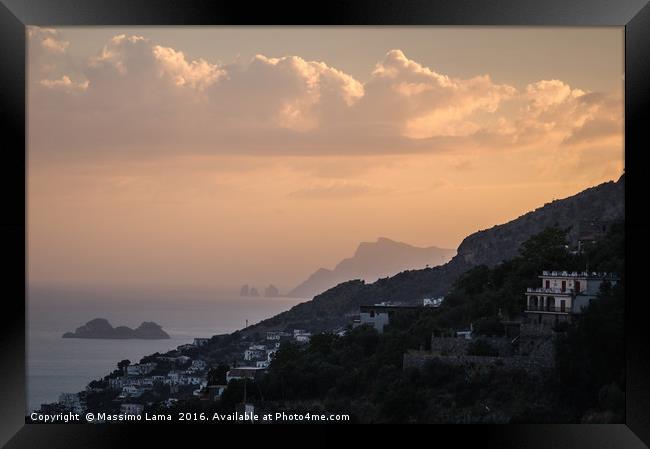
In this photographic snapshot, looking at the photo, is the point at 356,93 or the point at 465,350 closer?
the point at 465,350

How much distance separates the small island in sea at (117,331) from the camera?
17.5m

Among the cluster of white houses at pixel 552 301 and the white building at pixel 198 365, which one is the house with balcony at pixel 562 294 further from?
the white building at pixel 198 365

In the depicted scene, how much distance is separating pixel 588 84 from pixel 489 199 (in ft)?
→ 7.92

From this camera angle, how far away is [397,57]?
1639cm

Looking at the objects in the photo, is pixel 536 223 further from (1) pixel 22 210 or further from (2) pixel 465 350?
(1) pixel 22 210

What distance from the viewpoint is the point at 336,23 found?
4.75 m

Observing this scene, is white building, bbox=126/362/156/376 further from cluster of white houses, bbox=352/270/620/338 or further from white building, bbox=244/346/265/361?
cluster of white houses, bbox=352/270/620/338

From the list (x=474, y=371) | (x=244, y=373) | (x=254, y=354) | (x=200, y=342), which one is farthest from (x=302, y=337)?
(x=474, y=371)

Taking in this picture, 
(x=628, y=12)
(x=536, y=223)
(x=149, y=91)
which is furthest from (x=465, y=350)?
(x=628, y=12)

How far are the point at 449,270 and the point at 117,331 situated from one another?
556cm

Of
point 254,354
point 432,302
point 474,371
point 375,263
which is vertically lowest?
point 474,371

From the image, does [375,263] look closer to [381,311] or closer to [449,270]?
[381,311]

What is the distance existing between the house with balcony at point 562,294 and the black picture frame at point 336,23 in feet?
35.0

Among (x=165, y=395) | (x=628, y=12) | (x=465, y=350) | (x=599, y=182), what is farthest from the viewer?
(x=599, y=182)
